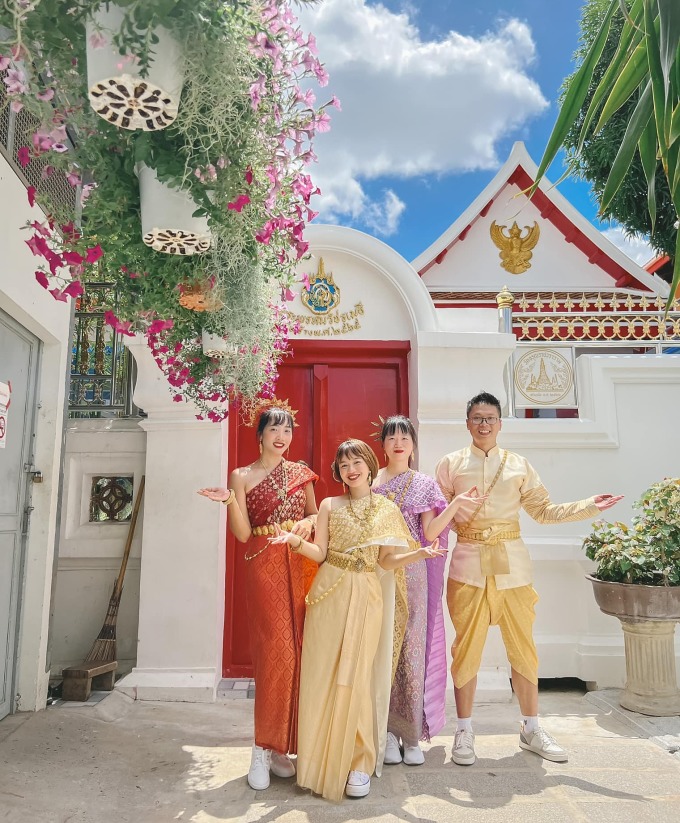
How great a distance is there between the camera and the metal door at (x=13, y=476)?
3.38 m

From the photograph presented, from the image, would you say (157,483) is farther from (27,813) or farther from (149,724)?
(27,813)

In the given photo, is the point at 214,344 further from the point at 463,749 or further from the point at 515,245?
the point at 515,245

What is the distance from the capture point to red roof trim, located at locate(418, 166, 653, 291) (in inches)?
328

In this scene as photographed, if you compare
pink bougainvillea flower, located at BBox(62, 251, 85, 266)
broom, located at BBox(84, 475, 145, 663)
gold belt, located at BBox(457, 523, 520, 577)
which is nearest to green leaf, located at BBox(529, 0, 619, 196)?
pink bougainvillea flower, located at BBox(62, 251, 85, 266)

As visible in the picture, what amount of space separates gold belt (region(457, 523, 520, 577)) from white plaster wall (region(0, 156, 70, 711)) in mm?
2346

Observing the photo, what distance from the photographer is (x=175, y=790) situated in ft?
8.94

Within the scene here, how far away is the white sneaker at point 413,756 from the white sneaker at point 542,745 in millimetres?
526

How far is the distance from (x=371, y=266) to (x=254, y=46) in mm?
2905

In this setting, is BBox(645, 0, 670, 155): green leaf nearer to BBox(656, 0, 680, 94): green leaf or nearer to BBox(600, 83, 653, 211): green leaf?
BBox(656, 0, 680, 94): green leaf

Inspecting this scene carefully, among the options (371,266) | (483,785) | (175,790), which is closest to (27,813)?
(175,790)

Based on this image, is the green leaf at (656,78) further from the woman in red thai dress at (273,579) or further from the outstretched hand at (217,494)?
the outstretched hand at (217,494)

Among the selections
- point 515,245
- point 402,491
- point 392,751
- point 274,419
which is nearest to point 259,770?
point 392,751

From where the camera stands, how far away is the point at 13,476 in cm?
350

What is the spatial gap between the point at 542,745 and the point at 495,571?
2.69 feet
